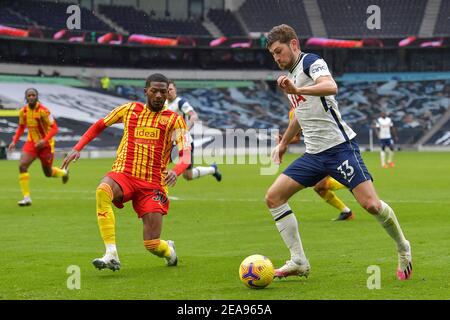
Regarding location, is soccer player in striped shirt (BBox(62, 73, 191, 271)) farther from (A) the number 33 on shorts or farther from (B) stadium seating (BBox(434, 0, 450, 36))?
(B) stadium seating (BBox(434, 0, 450, 36))

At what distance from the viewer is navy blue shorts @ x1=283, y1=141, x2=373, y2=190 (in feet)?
28.3

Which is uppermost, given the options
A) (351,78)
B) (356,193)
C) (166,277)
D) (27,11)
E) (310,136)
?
(27,11)

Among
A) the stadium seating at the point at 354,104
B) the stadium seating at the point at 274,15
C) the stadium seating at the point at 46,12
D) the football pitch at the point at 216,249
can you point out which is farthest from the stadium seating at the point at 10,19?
the football pitch at the point at 216,249

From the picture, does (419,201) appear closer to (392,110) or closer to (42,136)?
(42,136)

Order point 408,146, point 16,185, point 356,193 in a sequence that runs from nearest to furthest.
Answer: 1. point 356,193
2. point 16,185
3. point 408,146

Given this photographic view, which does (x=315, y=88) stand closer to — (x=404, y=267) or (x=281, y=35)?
(x=281, y=35)

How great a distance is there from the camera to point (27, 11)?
6788 cm

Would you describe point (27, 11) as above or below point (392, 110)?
above

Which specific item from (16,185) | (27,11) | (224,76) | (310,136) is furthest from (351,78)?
(310,136)

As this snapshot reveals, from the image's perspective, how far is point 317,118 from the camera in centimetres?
878

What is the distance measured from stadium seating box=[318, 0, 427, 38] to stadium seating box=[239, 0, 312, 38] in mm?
2091

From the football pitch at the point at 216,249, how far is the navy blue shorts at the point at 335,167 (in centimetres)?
98

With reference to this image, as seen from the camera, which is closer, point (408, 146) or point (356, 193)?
point (356, 193)

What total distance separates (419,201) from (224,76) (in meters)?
58.9
